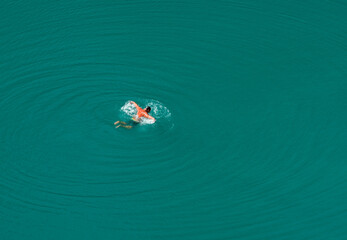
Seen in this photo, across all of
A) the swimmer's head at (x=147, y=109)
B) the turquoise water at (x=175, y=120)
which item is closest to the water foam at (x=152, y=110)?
the turquoise water at (x=175, y=120)

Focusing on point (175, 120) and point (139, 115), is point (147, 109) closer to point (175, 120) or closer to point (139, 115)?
point (139, 115)

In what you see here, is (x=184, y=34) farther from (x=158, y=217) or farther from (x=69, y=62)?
(x=158, y=217)

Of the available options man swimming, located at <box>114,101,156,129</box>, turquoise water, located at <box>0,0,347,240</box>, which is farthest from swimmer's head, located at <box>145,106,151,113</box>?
turquoise water, located at <box>0,0,347,240</box>

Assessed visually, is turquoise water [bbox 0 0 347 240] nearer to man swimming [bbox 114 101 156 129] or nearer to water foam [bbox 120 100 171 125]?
water foam [bbox 120 100 171 125]

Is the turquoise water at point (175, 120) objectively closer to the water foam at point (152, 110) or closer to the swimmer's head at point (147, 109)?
the water foam at point (152, 110)

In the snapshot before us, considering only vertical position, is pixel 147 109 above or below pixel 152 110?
below

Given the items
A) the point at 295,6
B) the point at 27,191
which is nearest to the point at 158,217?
the point at 27,191

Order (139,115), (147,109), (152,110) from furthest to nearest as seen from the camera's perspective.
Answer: (152,110) < (139,115) < (147,109)

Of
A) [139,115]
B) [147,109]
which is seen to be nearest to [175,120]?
[147,109]
